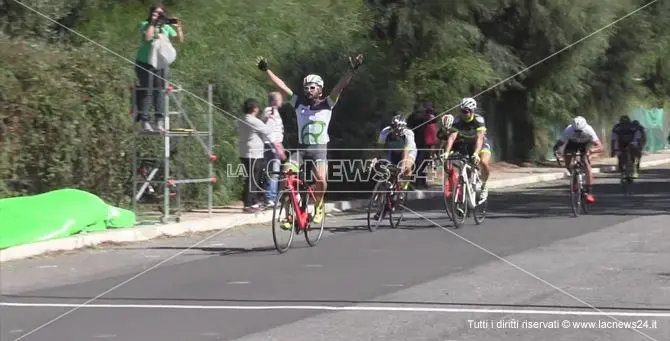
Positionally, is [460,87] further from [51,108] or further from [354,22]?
[51,108]

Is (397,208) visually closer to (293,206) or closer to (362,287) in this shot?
(293,206)

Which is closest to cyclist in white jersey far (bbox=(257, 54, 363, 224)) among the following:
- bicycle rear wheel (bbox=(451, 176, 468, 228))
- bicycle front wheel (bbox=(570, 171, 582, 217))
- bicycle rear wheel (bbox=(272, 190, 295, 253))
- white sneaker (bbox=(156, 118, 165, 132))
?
bicycle rear wheel (bbox=(272, 190, 295, 253))

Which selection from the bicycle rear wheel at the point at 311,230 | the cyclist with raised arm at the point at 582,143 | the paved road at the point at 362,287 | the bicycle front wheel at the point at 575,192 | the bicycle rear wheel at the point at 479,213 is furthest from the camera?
the cyclist with raised arm at the point at 582,143

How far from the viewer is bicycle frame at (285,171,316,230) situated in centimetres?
1362

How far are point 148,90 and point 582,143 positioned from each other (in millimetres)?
7530

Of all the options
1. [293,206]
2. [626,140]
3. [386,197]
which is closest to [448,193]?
[386,197]

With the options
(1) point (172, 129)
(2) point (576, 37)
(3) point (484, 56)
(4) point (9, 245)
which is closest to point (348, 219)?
(1) point (172, 129)

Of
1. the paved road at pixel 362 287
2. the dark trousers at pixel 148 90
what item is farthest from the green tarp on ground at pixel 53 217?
the dark trousers at pixel 148 90

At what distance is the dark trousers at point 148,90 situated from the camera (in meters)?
16.2

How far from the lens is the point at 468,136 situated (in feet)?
56.1

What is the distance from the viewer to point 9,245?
43.2ft

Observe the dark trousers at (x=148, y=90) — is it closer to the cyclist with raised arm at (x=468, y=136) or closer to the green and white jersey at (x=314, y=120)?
the green and white jersey at (x=314, y=120)

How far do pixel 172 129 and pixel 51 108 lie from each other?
1956mm

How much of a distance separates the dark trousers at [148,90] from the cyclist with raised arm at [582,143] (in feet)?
22.8
